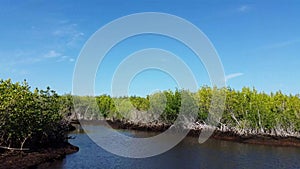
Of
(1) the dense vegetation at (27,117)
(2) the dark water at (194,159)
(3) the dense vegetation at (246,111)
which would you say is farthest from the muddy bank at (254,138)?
(1) the dense vegetation at (27,117)

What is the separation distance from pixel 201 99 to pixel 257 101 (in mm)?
11283

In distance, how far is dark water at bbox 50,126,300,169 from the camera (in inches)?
948

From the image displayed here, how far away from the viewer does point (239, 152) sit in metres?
31.6

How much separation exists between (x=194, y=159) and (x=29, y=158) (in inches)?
489

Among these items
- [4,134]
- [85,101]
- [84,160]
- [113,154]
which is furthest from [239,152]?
[85,101]

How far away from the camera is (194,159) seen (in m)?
26.8

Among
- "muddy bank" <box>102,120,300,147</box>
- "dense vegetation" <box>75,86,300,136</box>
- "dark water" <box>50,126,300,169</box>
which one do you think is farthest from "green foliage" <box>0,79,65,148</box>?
"dense vegetation" <box>75,86,300,136</box>

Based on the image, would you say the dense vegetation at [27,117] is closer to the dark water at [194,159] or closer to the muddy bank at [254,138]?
the dark water at [194,159]

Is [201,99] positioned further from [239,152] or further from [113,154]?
[113,154]

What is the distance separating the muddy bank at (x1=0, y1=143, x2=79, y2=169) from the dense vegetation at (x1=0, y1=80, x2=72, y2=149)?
93 cm

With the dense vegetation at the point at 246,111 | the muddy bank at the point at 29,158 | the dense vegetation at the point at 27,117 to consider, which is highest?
the dense vegetation at the point at 246,111

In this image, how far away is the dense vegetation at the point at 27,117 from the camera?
73.8 ft

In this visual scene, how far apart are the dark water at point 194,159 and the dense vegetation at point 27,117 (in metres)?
3.07

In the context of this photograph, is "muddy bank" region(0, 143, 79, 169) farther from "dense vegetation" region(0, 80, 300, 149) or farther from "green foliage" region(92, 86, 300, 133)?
"green foliage" region(92, 86, 300, 133)
